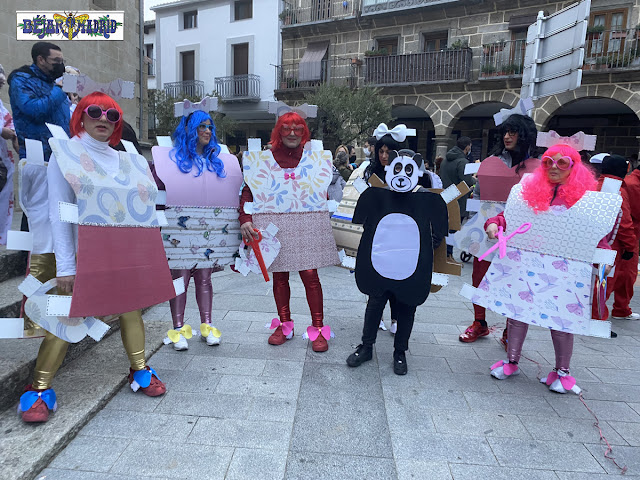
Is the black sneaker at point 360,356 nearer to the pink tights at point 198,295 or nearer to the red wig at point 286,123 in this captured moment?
the pink tights at point 198,295

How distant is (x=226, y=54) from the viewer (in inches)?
805

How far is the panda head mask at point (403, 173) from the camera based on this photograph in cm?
298

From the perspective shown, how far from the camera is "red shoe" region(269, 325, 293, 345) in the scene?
3617 millimetres

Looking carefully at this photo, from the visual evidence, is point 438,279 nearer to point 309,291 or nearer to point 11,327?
point 309,291

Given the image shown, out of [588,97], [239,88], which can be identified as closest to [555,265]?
[588,97]

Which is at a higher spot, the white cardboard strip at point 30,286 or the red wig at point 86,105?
the red wig at point 86,105

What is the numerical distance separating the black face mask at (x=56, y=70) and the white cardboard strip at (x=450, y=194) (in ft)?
10.0

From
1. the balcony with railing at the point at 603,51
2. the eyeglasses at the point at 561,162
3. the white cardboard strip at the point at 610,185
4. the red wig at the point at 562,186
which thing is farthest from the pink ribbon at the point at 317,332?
the balcony with railing at the point at 603,51

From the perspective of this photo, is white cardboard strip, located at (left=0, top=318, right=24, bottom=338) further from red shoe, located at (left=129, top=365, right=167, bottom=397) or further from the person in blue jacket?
the person in blue jacket

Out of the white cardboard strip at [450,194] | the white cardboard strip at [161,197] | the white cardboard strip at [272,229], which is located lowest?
the white cardboard strip at [272,229]

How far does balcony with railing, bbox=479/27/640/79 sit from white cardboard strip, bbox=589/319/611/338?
12.3 meters

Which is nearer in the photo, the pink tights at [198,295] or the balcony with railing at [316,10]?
the pink tights at [198,295]

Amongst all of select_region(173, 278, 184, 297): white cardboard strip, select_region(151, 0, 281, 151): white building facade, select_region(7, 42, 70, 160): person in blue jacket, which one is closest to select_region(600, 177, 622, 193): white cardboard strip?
select_region(173, 278, 184, 297): white cardboard strip

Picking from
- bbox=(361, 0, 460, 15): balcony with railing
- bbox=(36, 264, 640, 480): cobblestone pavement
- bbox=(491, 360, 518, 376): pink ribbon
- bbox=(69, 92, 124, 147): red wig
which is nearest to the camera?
bbox=(36, 264, 640, 480): cobblestone pavement
